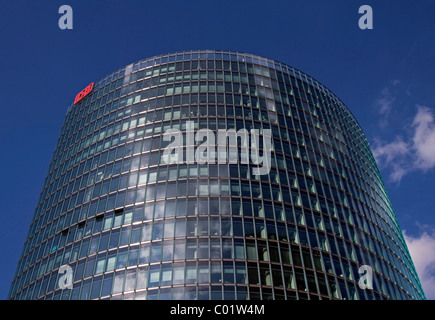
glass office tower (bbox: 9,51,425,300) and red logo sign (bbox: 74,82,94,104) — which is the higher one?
red logo sign (bbox: 74,82,94,104)

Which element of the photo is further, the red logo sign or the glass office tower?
the red logo sign

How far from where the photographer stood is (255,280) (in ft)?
192

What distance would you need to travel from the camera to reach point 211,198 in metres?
66.9

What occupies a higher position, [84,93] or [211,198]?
[84,93]

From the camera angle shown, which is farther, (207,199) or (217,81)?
(217,81)

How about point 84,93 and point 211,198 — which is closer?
point 211,198

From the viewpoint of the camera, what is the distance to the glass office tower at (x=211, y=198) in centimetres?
6075

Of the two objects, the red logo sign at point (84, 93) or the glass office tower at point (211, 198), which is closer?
the glass office tower at point (211, 198)

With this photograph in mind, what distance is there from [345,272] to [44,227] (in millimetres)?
43392

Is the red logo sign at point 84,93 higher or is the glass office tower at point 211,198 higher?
the red logo sign at point 84,93

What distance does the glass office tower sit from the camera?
60750 millimetres
